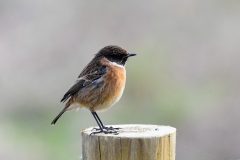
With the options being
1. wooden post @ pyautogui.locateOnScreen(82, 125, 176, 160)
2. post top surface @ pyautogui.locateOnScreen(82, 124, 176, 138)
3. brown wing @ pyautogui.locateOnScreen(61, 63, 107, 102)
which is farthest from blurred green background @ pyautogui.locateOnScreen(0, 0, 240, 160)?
wooden post @ pyautogui.locateOnScreen(82, 125, 176, 160)

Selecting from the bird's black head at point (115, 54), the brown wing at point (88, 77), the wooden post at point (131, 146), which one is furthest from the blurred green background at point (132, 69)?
the wooden post at point (131, 146)

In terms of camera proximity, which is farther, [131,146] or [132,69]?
[132,69]

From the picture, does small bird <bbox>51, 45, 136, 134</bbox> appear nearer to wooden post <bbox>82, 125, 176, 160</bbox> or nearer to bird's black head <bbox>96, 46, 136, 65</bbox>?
bird's black head <bbox>96, 46, 136, 65</bbox>

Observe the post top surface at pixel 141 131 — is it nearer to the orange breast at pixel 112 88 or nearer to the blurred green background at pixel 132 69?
the orange breast at pixel 112 88

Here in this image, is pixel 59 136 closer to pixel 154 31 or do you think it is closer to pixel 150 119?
pixel 150 119

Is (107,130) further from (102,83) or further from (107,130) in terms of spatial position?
(102,83)

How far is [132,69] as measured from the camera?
61.2 ft

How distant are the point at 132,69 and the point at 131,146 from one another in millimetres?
13093

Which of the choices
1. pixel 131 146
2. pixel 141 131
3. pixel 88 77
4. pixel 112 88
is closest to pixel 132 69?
pixel 88 77

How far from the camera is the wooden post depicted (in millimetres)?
5539

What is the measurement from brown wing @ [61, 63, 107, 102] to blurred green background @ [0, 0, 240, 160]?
5.66 meters

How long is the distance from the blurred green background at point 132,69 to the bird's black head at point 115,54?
581 cm

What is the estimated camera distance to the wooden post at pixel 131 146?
18.2 ft

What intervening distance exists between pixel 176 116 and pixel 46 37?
5.40m
